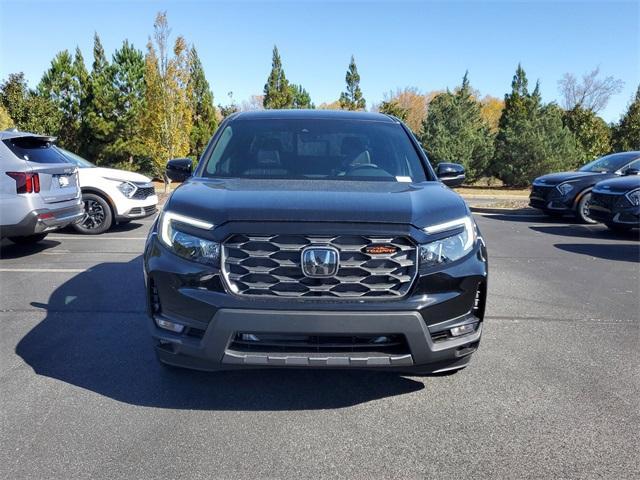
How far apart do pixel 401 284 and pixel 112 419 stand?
1.80 metres

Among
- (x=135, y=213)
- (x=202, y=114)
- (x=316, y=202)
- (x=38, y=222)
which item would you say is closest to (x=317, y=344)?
(x=316, y=202)

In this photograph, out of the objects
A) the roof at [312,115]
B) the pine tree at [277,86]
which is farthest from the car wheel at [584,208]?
the pine tree at [277,86]

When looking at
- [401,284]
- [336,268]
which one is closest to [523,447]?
[401,284]

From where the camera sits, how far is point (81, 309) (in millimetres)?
5113

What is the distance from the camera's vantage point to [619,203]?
997cm

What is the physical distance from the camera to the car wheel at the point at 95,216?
9.77m

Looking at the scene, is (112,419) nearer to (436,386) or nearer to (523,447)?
(436,386)

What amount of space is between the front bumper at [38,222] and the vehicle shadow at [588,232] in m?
9.05

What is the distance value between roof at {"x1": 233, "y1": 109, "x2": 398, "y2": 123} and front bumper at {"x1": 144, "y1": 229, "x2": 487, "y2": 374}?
1.98m

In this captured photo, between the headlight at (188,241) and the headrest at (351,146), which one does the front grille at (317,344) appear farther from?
the headrest at (351,146)

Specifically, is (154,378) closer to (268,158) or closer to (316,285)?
(316,285)

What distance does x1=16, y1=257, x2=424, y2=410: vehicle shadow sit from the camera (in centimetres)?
331

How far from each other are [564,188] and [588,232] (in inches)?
76.0

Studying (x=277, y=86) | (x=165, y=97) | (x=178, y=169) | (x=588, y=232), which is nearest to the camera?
(x=178, y=169)
